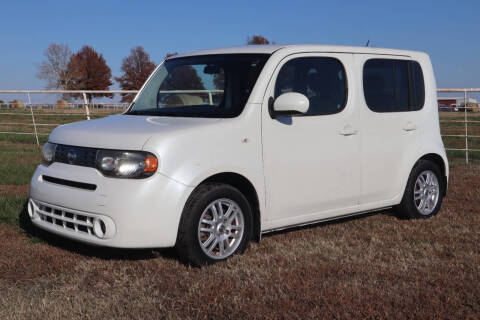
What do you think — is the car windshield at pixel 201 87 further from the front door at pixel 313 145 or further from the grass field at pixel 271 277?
the grass field at pixel 271 277

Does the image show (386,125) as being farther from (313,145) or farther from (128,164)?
(128,164)

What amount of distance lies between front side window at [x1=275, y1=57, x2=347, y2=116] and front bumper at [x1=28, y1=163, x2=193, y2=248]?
1437 mm

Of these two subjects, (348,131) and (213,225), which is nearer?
(213,225)

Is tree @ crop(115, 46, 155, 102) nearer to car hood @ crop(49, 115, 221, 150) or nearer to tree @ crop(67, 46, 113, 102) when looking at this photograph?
tree @ crop(67, 46, 113, 102)

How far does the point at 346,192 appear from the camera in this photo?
19.6 feet

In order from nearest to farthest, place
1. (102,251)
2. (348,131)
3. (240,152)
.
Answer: (240,152) → (102,251) → (348,131)

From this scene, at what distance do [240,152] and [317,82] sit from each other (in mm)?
1205

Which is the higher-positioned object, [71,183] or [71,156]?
[71,156]

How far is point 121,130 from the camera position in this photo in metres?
4.95

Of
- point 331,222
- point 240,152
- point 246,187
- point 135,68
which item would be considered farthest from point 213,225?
point 135,68

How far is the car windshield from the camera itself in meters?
5.38

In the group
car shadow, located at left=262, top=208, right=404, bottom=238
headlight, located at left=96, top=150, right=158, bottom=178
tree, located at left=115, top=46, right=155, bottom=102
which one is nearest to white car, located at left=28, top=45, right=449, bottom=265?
headlight, located at left=96, top=150, right=158, bottom=178

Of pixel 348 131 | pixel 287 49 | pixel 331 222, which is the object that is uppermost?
pixel 287 49

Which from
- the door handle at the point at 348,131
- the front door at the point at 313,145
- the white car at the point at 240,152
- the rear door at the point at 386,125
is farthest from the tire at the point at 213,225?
the rear door at the point at 386,125
